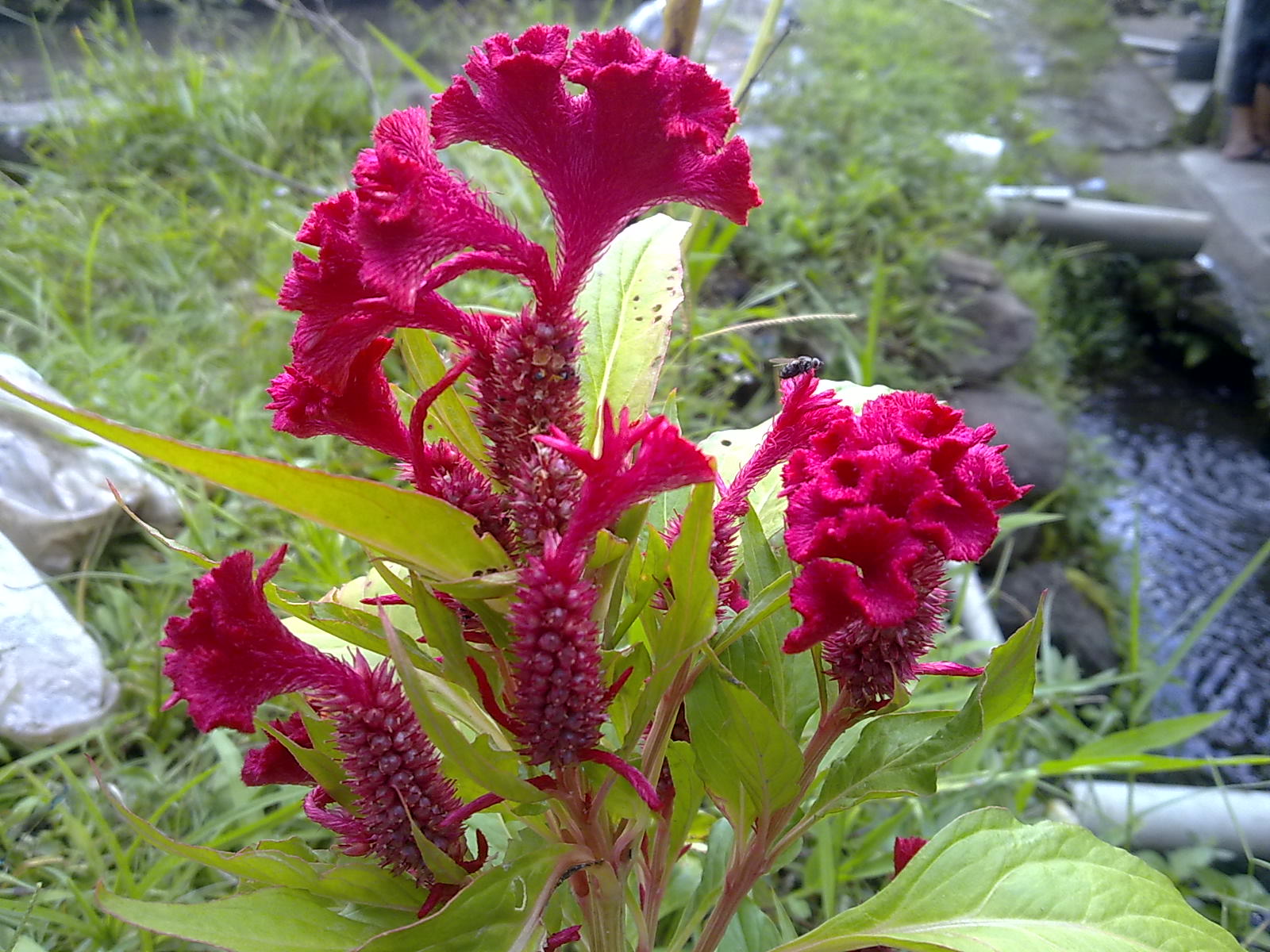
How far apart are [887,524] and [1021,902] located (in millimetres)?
284

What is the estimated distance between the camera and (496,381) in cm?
51

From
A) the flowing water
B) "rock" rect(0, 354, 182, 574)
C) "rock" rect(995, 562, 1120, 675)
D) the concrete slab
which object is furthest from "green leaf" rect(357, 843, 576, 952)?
the concrete slab

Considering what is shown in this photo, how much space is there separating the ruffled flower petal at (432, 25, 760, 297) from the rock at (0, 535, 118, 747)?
1038mm

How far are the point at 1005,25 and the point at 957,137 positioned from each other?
364cm

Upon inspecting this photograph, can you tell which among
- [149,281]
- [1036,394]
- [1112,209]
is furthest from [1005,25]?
[149,281]

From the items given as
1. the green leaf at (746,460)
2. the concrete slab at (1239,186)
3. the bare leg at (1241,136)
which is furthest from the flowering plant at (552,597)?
the bare leg at (1241,136)

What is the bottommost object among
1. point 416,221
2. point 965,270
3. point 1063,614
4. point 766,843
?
point 1063,614

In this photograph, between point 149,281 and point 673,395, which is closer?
point 673,395

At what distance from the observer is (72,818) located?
3.37 feet

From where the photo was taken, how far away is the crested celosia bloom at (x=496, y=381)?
45 cm

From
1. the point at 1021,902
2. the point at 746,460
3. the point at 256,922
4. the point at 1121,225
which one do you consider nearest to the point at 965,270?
the point at 1121,225

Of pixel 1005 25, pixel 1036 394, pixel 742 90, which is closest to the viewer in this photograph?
pixel 742 90

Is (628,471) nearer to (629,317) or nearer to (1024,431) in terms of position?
(629,317)

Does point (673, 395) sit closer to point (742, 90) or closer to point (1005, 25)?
point (742, 90)
